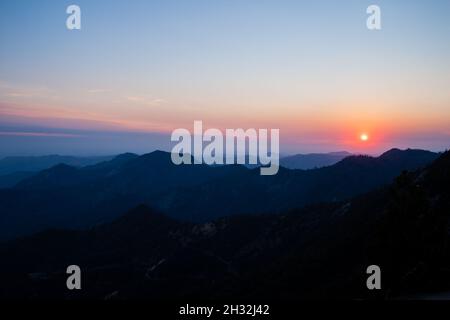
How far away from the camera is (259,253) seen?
109 m

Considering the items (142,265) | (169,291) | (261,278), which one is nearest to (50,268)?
(142,265)

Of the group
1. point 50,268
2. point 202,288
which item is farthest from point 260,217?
point 50,268

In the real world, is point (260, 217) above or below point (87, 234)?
above

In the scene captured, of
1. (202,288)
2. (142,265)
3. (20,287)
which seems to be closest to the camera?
(202,288)

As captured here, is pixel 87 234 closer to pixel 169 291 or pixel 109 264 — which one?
pixel 109 264

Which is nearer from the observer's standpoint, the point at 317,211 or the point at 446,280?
the point at 446,280

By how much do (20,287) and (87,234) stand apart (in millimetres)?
50438

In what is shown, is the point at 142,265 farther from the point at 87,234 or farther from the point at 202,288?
the point at 87,234

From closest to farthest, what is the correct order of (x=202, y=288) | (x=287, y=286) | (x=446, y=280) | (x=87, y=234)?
(x=446, y=280) < (x=287, y=286) < (x=202, y=288) < (x=87, y=234)

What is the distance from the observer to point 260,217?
129125 millimetres

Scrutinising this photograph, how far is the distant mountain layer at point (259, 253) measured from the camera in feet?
79.8

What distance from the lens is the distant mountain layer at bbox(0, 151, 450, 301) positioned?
24.3m
